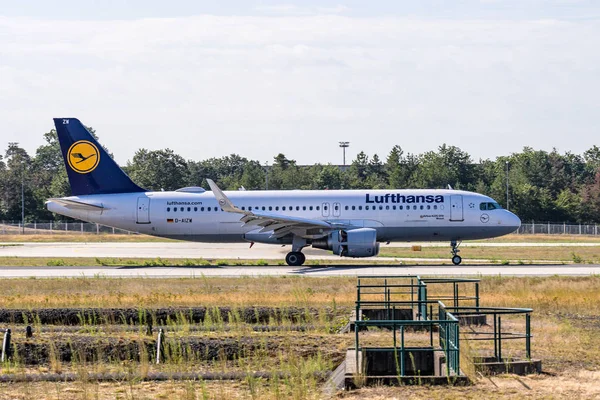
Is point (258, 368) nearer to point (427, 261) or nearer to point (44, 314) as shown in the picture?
point (44, 314)

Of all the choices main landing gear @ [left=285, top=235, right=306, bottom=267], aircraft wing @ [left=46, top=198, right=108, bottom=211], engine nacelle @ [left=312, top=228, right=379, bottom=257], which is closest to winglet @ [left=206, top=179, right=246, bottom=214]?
main landing gear @ [left=285, top=235, right=306, bottom=267]

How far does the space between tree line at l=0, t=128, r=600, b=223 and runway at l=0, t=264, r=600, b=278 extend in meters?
60.7

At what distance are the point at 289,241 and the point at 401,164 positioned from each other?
266 feet

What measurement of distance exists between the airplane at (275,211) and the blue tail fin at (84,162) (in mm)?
49

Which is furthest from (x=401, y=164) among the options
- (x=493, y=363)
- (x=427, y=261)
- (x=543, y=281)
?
(x=493, y=363)

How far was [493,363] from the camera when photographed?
595 inches

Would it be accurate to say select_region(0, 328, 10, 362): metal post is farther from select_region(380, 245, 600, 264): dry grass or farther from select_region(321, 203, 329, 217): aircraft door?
select_region(380, 245, 600, 264): dry grass

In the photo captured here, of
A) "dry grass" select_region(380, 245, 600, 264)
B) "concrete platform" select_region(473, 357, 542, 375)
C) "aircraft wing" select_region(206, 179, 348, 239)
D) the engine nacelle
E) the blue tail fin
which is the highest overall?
the blue tail fin

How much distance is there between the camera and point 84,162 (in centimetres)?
4494

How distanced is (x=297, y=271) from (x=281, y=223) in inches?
132

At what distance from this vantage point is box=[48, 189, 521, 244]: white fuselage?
140 feet

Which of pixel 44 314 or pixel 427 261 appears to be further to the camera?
pixel 427 261

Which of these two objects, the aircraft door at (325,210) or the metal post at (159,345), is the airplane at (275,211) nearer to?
the aircraft door at (325,210)

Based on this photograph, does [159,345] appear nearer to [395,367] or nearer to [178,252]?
[395,367]
